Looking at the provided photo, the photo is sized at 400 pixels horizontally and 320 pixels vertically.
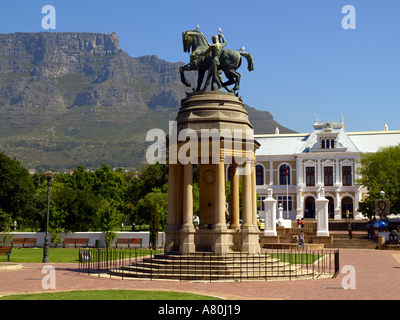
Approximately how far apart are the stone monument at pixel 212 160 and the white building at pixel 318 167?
65028 millimetres

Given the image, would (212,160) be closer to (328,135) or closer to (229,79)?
(229,79)

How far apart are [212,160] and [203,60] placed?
497cm

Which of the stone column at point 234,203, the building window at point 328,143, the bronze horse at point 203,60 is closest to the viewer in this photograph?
the stone column at point 234,203

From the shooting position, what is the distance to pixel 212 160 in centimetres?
2491

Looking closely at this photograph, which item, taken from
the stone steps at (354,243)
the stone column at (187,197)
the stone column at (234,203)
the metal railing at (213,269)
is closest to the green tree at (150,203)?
the stone steps at (354,243)

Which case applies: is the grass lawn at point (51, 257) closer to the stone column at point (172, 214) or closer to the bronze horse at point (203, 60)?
the stone column at point (172, 214)

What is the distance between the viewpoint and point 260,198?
9588 cm

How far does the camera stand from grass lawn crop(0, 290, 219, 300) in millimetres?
15969

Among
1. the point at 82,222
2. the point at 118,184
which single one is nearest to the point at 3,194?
the point at 82,222

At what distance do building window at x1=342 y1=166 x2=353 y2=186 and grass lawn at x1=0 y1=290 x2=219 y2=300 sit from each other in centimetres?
7885

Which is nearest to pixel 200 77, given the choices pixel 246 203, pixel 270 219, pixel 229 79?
pixel 229 79

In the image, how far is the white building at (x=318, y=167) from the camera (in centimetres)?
9162

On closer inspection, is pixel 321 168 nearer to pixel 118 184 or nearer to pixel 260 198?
pixel 260 198

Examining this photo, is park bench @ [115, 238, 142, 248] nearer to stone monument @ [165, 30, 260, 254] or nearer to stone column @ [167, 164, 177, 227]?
stone column @ [167, 164, 177, 227]
